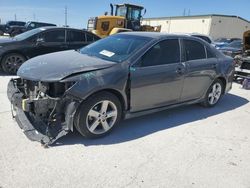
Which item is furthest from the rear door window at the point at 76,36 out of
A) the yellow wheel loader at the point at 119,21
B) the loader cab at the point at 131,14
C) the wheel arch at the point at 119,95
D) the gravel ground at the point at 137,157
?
the loader cab at the point at 131,14

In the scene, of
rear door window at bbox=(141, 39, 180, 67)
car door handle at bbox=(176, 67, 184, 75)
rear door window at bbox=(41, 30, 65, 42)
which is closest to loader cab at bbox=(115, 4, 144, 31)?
rear door window at bbox=(41, 30, 65, 42)

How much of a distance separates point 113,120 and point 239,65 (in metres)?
6.46

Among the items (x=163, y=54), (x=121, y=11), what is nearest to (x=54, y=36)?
(x=163, y=54)

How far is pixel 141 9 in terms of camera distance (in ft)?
53.1

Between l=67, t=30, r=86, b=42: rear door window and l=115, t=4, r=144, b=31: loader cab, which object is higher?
l=115, t=4, r=144, b=31: loader cab

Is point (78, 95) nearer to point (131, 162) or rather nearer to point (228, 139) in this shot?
point (131, 162)

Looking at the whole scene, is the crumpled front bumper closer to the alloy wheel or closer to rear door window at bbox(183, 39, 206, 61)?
rear door window at bbox(183, 39, 206, 61)

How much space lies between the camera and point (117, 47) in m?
4.52

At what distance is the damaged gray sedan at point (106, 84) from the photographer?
3.49 meters

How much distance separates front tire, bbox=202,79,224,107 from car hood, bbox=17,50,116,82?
8.91ft

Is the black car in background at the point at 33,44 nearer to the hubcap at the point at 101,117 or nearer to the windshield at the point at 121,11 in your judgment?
the hubcap at the point at 101,117

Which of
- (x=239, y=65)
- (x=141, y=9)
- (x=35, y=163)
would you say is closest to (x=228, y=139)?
(x=35, y=163)

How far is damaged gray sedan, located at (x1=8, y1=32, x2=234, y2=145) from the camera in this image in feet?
11.5

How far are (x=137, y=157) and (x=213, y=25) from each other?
38.2 metres
